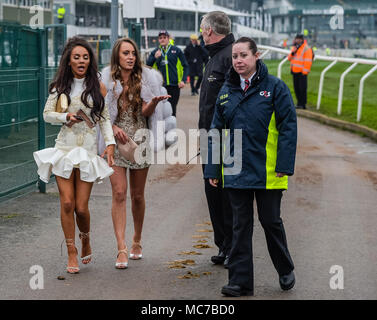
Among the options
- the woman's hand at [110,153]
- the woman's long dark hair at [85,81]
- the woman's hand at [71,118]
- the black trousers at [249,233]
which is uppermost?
the woman's long dark hair at [85,81]

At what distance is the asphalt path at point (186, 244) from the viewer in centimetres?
634

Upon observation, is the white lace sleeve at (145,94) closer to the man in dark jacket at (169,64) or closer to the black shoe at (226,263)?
the black shoe at (226,263)

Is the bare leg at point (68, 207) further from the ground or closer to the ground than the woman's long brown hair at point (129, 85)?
closer to the ground

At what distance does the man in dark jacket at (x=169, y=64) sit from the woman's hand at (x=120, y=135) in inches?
363

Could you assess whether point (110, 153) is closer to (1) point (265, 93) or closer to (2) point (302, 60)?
(1) point (265, 93)

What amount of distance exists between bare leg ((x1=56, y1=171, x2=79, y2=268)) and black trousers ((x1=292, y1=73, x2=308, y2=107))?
591 inches

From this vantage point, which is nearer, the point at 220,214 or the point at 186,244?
the point at 220,214

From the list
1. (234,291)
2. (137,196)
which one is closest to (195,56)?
(137,196)

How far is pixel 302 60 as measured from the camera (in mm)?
21812

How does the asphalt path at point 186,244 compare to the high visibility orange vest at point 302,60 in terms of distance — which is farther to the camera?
the high visibility orange vest at point 302,60

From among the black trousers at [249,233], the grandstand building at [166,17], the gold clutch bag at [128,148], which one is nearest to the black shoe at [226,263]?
the black trousers at [249,233]

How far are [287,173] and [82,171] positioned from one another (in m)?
1.61

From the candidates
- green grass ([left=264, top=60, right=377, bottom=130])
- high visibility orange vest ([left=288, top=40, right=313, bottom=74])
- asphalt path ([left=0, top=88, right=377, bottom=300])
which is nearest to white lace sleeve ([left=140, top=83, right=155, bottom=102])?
asphalt path ([left=0, top=88, right=377, bottom=300])

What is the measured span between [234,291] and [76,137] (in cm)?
173
